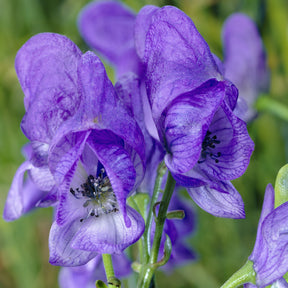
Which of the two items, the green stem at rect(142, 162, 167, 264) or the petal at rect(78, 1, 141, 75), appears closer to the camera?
the green stem at rect(142, 162, 167, 264)

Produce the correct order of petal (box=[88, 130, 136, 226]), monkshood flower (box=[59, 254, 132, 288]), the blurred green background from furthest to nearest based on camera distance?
the blurred green background, monkshood flower (box=[59, 254, 132, 288]), petal (box=[88, 130, 136, 226])

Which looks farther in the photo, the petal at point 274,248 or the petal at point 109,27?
→ the petal at point 109,27

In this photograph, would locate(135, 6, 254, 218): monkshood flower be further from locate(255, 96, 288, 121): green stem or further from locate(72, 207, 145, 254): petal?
locate(255, 96, 288, 121): green stem

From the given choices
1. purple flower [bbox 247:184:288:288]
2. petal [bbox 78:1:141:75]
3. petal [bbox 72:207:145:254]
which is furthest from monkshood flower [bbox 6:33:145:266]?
petal [bbox 78:1:141:75]

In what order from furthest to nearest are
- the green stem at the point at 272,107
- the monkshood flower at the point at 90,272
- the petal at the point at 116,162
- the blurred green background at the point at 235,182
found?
the blurred green background at the point at 235,182, the green stem at the point at 272,107, the monkshood flower at the point at 90,272, the petal at the point at 116,162

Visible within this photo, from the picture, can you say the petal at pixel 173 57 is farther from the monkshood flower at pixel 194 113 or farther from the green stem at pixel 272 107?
the green stem at pixel 272 107

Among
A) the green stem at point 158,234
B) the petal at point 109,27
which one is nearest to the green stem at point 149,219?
the green stem at point 158,234
